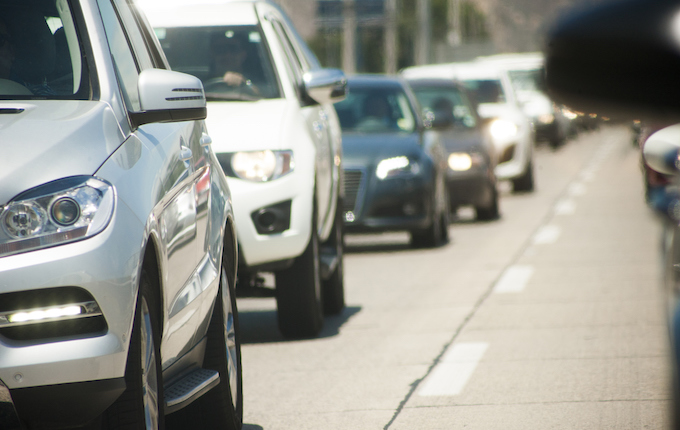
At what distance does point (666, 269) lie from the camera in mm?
2281

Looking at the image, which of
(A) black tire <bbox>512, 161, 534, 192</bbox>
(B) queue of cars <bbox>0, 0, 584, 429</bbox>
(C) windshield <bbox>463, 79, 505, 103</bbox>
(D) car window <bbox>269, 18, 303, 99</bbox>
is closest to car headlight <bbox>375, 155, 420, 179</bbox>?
(D) car window <bbox>269, 18, 303, 99</bbox>

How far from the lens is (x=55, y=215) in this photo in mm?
3162

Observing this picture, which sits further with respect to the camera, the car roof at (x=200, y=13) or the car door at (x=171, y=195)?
the car roof at (x=200, y=13)

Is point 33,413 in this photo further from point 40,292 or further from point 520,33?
point 520,33

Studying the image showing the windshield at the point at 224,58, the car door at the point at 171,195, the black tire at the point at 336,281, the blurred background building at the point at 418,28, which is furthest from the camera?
the black tire at the point at 336,281

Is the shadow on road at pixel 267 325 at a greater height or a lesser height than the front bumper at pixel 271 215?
lesser

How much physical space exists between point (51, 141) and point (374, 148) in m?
9.09

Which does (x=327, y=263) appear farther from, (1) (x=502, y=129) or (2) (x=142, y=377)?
(1) (x=502, y=129)

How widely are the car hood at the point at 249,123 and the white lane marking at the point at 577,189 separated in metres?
13.1

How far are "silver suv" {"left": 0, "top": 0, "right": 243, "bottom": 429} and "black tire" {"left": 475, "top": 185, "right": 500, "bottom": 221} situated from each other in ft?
36.5

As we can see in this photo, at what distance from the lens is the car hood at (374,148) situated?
1216 cm

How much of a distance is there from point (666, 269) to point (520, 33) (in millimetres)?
500

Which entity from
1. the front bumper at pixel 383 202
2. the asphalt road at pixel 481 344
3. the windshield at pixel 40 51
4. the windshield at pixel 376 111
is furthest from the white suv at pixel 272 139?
the windshield at pixel 376 111

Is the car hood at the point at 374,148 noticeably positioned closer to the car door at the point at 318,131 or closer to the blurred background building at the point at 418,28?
the blurred background building at the point at 418,28
